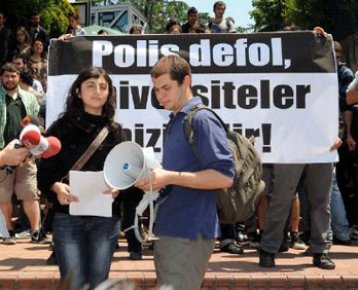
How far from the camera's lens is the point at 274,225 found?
586cm

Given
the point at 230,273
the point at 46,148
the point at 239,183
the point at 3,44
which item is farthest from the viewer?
the point at 3,44

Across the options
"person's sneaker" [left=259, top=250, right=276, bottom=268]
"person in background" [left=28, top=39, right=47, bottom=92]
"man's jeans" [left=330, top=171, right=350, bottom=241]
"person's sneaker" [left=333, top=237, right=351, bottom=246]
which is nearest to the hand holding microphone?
Result: "person's sneaker" [left=259, top=250, right=276, bottom=268]

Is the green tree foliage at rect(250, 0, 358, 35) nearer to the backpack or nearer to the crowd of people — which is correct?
the backpack

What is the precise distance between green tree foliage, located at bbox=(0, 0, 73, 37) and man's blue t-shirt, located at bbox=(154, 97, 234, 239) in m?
12.7

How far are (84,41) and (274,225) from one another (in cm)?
226

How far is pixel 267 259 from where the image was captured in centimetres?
580

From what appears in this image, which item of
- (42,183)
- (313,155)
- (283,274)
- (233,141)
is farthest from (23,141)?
(313,155)

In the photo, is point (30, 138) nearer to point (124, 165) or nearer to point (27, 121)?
point (27, 121)

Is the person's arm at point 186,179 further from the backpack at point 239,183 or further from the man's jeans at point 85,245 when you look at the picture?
the man's jeans at point 85,245

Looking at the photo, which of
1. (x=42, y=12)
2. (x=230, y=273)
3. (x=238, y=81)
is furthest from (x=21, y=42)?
(x=42, y=12)

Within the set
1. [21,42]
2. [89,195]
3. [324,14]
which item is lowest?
[89,195]

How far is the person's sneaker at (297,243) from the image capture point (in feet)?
22.4

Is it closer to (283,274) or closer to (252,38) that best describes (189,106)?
(283,274)

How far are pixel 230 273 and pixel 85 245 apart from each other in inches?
79.7
